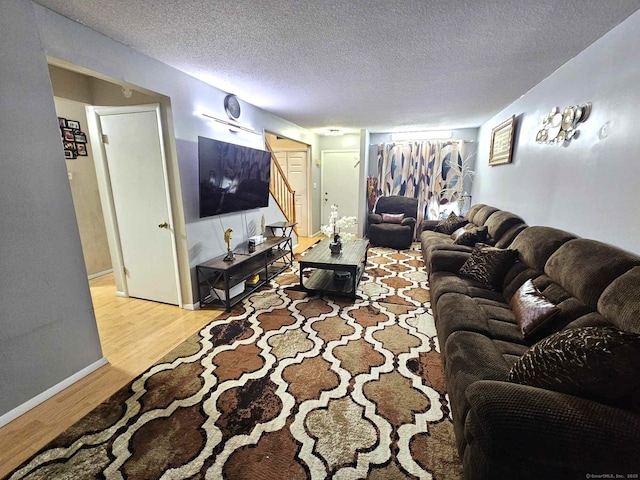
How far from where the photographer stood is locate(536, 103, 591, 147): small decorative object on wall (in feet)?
7.00

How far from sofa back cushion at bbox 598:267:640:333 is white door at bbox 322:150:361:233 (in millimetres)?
5165

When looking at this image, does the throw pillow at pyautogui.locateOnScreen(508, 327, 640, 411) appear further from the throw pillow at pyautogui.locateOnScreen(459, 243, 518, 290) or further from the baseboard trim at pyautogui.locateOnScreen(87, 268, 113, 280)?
the baseboard trim at pyautogui.locateOnScreen(87, 268, 113, 280)

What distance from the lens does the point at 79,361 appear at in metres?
1.92

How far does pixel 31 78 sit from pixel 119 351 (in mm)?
1928

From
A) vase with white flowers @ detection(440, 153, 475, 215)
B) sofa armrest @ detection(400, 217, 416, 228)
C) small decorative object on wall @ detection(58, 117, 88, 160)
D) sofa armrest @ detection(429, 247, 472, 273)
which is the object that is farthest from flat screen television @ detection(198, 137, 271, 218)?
vase with white flowers @ detection(440, 153, 475, 215)

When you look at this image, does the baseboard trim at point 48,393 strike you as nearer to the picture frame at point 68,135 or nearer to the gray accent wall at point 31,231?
the gray accent wall at point 31,231

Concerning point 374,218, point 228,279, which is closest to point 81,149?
point 228,279

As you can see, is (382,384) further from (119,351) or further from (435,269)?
(119,351)

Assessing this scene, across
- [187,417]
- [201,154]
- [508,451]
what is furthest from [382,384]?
[201,154]

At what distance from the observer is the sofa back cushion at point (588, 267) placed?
4.83ft

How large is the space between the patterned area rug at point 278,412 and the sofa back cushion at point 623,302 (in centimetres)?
95

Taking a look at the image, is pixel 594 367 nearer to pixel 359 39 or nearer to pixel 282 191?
pixel 359 39

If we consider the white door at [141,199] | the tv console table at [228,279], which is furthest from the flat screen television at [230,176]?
the tv console table at [228,279]

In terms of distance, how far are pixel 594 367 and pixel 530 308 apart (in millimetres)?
852
